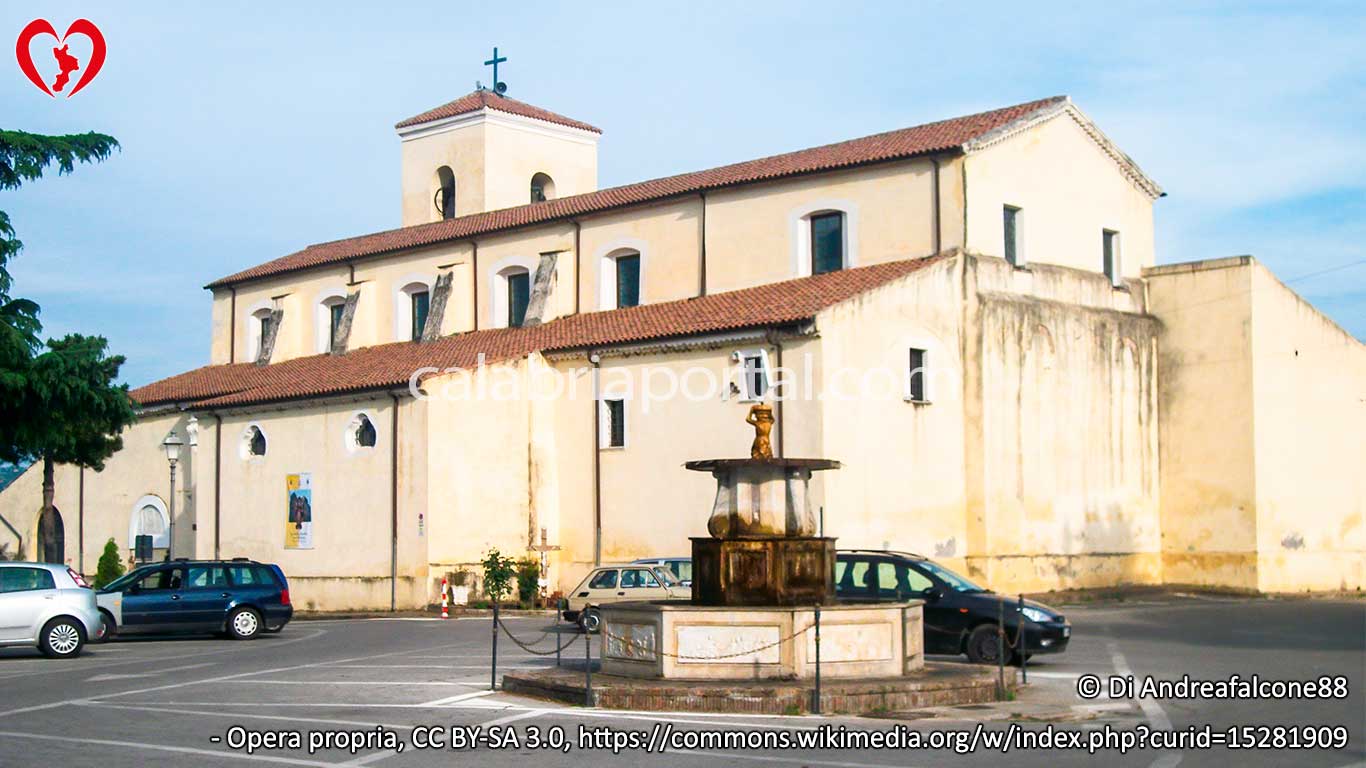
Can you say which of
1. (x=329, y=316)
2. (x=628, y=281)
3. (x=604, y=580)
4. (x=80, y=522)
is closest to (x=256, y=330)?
(x=329, y=316)

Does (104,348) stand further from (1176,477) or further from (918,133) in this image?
(1176,477)

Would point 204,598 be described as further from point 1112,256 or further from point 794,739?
point 1112,256

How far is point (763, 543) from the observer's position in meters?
17.7

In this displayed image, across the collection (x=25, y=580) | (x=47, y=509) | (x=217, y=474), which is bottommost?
(x=25, y=580)

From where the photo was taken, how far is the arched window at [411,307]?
47.8 m

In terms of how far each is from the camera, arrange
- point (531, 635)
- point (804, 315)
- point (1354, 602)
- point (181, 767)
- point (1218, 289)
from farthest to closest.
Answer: point (1218, 289) → point (1354, 602) → point (804, 315) → point (531, 635) → point (181, 767)

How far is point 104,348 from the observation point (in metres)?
32.9

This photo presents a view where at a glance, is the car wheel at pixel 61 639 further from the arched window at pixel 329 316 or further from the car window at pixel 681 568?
the arched window at pixel 329 316

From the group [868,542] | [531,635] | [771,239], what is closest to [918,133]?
[771,239]

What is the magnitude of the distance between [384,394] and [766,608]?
76.7 ft

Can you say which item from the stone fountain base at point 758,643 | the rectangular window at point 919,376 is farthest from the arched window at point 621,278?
the stone fountain base at point 758,643

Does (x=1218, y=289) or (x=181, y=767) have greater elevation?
(x=1218, y=289)

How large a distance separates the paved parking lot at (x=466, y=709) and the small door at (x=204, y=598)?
0.56 metres

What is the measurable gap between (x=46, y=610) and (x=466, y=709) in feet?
34.5
